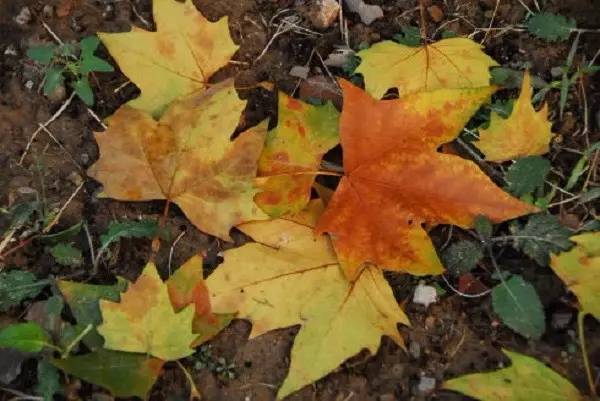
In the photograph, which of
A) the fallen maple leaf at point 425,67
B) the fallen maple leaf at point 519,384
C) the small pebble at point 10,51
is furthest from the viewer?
the small pebble at point 10,51

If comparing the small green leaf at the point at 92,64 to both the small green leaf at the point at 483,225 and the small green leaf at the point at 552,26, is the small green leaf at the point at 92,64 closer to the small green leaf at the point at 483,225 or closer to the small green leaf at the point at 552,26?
the small green leaf at the point at 483,225

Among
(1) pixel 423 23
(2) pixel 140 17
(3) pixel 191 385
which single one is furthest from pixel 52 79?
(1) pixel 423 23

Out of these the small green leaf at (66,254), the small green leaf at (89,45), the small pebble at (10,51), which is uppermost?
the small green leaf at (89,45)

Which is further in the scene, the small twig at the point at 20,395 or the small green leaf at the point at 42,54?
the small green leaf at the point at 42,54

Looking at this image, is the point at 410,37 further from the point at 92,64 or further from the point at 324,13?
the point at 92,64

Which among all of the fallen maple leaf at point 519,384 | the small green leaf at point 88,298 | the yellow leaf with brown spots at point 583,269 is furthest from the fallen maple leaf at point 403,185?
the small green leaf at point 88,298

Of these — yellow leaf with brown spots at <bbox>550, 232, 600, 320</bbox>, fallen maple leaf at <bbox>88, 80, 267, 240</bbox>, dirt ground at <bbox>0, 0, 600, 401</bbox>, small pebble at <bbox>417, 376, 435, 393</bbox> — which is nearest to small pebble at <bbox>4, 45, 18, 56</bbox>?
dirt ground at <bbox>0, 0, 600, 401</bbox>

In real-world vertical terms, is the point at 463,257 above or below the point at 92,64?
below
